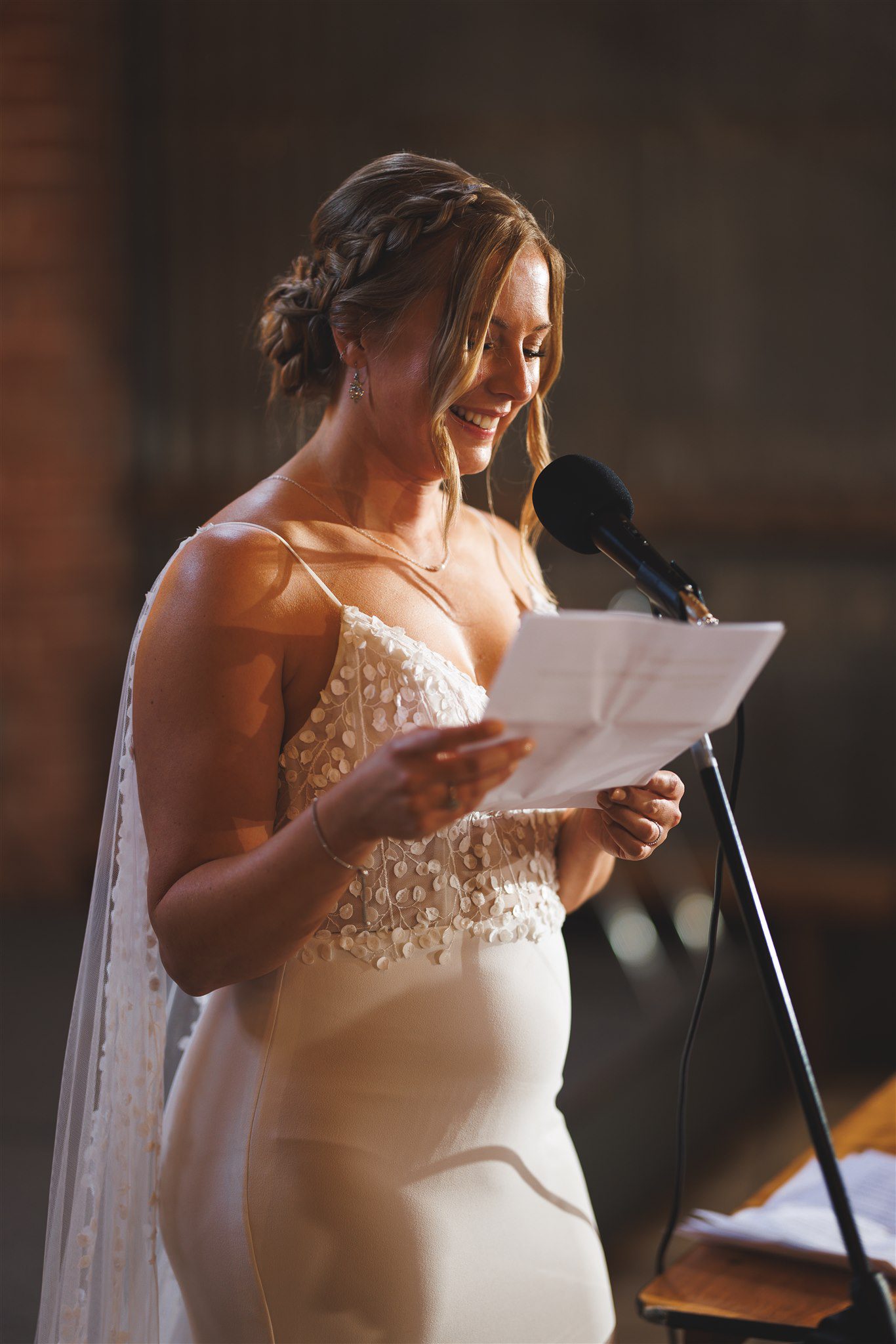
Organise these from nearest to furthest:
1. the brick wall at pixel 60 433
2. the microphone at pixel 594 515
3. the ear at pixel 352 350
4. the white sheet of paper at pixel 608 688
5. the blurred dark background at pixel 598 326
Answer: the white sheet of paper at pixel 608 688 → the microphone at pixel 594 515 → the ear at pixel 352 350 → the blurred dark background at pixel 598 326 → the brick wall at pixel 60 433

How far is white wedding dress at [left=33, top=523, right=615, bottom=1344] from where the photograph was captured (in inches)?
56.1

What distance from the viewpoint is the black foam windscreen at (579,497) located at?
4.34ft

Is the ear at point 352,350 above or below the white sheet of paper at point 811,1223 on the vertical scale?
above

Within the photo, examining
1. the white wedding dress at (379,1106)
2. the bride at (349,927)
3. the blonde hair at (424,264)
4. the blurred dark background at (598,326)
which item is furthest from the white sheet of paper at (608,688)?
the blurred dark background at (598,326)

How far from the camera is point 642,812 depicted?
1437 mm

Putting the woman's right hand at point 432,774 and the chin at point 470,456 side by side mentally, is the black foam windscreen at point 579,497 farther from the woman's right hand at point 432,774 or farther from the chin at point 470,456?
the woman's right hand at point 432,774

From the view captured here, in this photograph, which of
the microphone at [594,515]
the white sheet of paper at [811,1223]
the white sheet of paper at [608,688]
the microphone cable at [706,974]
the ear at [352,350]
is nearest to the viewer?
the white sheet of paper at [608,688]

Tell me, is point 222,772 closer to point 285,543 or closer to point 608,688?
point 285,543

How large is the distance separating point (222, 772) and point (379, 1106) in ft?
1.34

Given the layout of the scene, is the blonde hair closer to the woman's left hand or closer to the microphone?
the microphone

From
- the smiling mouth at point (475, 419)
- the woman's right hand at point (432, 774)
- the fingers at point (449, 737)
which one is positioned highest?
the smiling mouth at point (475, 419)

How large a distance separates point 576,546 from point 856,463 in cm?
333

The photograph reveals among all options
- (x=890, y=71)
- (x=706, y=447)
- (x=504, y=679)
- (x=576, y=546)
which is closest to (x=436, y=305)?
(x=576, y=546)

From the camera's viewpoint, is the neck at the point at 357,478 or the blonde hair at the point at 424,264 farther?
the neck at the point at 357,478
